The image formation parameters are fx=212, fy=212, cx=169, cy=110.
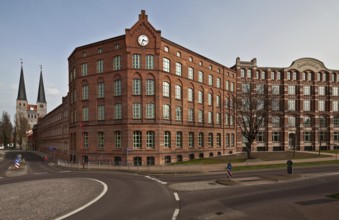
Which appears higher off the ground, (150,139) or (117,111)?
(117,111)

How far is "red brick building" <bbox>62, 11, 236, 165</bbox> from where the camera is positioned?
104 feet

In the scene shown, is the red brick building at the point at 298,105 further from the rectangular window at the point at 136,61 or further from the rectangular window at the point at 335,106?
the rectangular window at the point at 136,61

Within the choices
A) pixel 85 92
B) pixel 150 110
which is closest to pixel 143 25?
pixel 150 110

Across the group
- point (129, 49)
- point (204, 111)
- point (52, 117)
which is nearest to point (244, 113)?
point (204, 111)

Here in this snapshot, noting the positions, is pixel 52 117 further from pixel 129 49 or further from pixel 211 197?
pixel 211 197

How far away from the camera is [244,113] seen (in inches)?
1382

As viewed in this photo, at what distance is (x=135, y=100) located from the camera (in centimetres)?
3209

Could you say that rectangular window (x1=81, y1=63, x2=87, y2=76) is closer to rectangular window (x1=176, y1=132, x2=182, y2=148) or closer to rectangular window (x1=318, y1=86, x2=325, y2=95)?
rectangular window (x1=176, y1=132, x2=182, y2=148)

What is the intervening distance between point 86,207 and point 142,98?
22.5m

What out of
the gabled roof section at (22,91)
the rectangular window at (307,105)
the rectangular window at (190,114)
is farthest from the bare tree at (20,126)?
the rectangular window at (307,105)

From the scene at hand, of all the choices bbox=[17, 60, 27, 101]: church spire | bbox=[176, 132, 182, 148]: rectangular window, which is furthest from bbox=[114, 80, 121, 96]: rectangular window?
bbox=[17, 60, 27, 101]: church spire

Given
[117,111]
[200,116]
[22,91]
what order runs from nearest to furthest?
[117,111], [200,116], [22,91]

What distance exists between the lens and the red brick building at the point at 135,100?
31.7 metres

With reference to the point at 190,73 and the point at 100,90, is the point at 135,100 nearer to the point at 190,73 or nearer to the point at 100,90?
the point at 100,90
